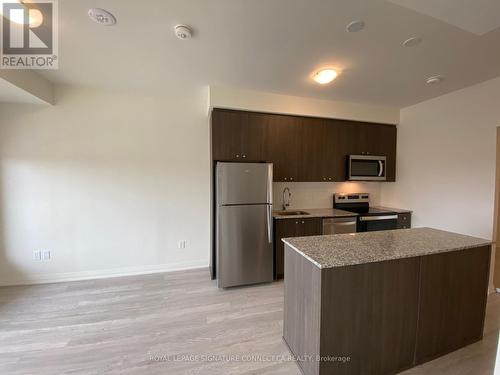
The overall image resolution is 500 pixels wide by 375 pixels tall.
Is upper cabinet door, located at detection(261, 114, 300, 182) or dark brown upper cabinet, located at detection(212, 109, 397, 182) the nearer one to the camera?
dark brown upper cabinet, located at detection(212, 109, 397, 182)

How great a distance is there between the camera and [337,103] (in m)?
3.54

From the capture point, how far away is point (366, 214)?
3.47 m

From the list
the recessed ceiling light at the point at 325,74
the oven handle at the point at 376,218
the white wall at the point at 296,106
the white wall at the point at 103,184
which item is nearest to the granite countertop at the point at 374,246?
the oven handle at the point at 376,218

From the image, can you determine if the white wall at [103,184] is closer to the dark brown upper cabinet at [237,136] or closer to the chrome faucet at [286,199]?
the dark brown upper cabinet at [237,136]

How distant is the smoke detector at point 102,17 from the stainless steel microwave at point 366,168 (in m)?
3.52

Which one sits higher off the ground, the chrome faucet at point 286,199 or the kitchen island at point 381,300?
the chrome faucet at point 286,199

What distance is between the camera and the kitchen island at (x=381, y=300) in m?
1.39

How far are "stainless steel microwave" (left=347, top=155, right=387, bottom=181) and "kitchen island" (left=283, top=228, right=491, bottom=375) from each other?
1879 mm

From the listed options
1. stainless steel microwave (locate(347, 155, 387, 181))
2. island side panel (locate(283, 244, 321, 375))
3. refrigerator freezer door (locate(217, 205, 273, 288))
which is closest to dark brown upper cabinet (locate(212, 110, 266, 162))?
refrigerator freezer door (locate(217, 205, 273, 288))

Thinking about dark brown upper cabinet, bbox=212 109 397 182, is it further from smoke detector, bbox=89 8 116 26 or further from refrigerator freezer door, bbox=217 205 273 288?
smoke detector, bbox=89 8 116 26

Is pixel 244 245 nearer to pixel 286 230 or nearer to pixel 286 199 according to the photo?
pixel 286 230

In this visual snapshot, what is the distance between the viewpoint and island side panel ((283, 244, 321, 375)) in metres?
1.41

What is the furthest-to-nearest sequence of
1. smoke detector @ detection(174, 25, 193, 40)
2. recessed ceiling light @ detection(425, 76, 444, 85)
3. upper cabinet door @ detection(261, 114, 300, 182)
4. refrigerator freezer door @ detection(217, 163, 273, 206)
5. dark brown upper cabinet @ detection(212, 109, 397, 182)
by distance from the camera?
upper cabinet door @ detection(261, 114, 300, 182) < dark brown upper cabinet @ detection(212, 109, 397, 182) < refrigerator freezer door @ detection(217, 163, 273, 206) < recessed ceiling light @ detection(425, 76, 444, 85) < smoke detector @ detection(174, 25, 193, 40)

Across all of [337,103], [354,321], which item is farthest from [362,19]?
[354,321]
